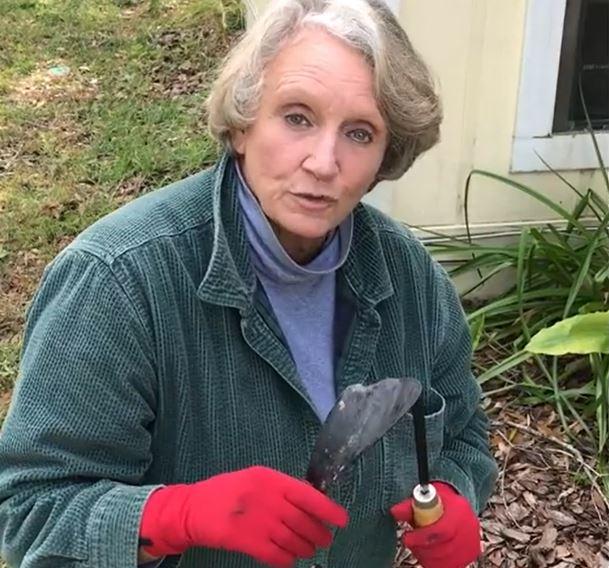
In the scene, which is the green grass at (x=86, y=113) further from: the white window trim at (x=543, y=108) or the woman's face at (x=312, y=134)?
the woman's face at (x=312, y=134)

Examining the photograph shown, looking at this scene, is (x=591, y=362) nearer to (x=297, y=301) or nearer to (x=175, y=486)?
(x=297, y=301)

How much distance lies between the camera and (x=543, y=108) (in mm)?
3838

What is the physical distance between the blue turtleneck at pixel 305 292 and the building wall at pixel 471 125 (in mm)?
1864

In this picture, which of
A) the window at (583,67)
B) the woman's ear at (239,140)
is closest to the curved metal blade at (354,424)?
the woman's ear at (239,140)

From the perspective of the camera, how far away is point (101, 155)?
5.27 m

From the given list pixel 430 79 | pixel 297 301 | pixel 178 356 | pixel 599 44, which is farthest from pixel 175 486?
pixel 599 44

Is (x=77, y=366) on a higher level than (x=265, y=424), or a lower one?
higher

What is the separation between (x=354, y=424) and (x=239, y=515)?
221 mm

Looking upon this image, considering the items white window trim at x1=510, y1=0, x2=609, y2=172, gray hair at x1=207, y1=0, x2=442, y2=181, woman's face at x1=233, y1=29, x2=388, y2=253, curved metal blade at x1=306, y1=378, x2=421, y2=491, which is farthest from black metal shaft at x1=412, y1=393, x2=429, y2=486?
white window trim at x1=510, y1=0, x2=609, y2=172

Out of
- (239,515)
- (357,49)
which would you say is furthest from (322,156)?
(239,515)

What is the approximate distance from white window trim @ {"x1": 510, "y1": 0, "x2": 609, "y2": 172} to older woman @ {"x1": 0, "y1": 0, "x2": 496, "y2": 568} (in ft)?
6.53

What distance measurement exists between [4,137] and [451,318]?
158 inches

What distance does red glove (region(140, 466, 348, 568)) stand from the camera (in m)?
1.55

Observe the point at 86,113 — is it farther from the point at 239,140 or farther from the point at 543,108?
the point at 239,140
